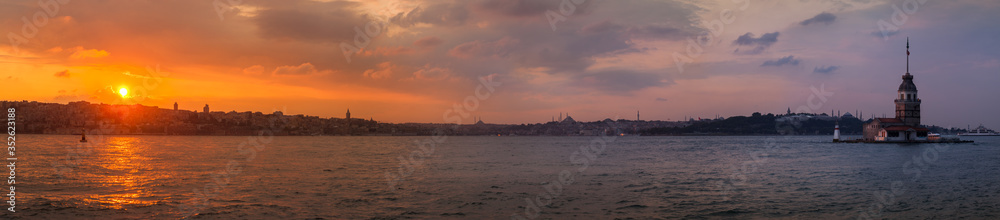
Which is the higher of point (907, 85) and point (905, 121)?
point (907, 85)

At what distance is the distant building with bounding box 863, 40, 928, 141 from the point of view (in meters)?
119

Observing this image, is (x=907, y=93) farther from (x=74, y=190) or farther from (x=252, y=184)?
(x=74, y=190)

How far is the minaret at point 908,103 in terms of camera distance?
393ft

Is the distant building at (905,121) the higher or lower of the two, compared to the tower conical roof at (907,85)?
lower

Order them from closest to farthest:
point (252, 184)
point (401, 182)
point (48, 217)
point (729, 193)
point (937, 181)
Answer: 1. point (48, 217)
2. point (729, 193)
3. point (252, 184)
4. point (401, 182)
5. point (937, 181)

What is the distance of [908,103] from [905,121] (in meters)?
3.84

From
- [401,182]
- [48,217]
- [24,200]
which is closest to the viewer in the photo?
[48,217]

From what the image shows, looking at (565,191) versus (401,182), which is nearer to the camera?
(565,191)

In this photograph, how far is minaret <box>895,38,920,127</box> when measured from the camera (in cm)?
11994

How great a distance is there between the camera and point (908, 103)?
4695 inches

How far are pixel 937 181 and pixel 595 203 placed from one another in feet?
91.8

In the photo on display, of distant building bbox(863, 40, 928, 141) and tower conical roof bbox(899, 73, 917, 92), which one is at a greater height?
tower conical roof bbox(899, 73, 917, 92)

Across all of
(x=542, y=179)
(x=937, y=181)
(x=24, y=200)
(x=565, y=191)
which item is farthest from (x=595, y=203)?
(x=937, y=181)

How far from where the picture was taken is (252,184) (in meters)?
36.7
